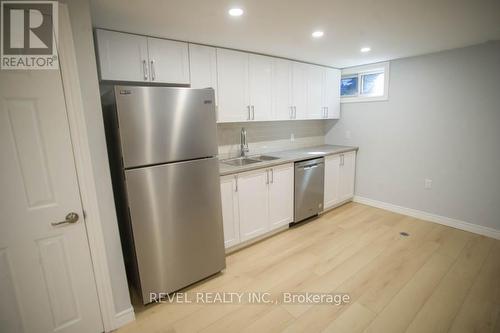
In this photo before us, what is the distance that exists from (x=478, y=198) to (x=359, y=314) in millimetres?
2384

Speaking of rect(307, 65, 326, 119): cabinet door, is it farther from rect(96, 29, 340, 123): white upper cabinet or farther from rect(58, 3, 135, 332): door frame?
rect(58, 3, 135, 332): door frame

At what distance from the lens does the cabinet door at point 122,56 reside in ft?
6.43

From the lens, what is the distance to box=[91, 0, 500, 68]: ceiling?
1697 mm

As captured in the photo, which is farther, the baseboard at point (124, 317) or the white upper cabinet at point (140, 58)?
the white upper cabinet at point (140, 58)

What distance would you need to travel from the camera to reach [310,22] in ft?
6.65

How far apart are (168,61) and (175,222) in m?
1.52

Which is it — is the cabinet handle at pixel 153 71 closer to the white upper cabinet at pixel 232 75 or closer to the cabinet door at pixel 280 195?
the white upper cabinet at pixel 232 75

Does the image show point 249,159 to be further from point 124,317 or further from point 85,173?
point 124,317

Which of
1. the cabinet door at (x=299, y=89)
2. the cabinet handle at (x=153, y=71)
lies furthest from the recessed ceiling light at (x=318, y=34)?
the cabinet handle at (x=153, y=71)

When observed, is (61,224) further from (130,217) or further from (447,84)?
(447,84)

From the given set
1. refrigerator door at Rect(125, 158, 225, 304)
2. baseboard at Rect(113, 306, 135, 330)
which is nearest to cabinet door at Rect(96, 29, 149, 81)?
refrigerator door at Rect(125, 158, 225, 304)

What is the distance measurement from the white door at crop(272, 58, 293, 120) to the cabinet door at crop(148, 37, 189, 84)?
1.25 metres

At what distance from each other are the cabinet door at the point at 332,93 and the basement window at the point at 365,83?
0.50ft

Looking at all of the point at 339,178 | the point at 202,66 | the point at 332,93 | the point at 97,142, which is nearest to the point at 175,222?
the point at 97,142
